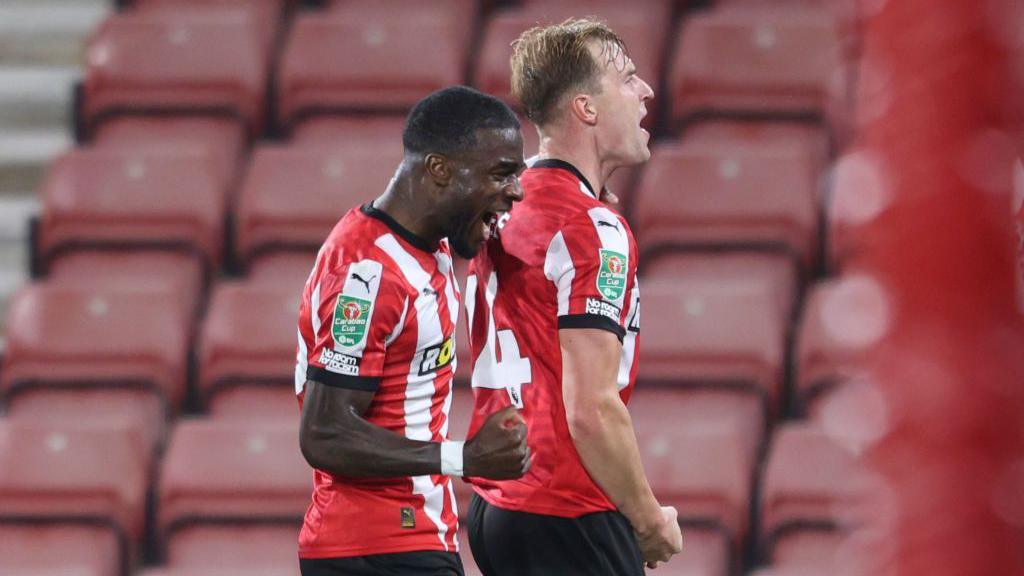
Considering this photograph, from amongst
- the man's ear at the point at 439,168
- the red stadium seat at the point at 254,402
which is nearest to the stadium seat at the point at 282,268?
Result: the red stadium seat at the point at 254,402

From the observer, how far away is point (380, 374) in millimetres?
2379

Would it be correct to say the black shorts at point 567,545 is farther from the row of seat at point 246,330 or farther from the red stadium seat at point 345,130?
the red stadium seat at point 345,130

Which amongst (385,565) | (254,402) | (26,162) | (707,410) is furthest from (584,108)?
(26,162)

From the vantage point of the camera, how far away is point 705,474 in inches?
179

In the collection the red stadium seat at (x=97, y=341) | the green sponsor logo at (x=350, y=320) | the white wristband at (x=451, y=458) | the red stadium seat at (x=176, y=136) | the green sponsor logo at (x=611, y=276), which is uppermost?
the green sponsor logo at (x=611, y=276)

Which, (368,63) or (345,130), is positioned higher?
(368,63)

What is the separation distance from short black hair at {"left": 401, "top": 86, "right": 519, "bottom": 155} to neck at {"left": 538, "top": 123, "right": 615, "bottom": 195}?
198 millimetres

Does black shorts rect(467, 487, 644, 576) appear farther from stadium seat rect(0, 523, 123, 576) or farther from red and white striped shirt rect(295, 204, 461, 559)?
stadium seat rect(0, 523, 123, 576)

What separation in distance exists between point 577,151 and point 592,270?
0.27 m

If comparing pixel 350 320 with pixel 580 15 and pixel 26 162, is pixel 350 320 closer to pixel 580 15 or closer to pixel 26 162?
pixel 580 15

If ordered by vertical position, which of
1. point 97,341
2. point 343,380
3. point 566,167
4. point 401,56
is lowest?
point 97,341

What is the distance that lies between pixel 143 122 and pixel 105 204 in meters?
0.56

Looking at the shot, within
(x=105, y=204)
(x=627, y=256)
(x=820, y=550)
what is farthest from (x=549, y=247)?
(x=105, y=204)

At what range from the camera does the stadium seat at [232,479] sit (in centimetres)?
481
